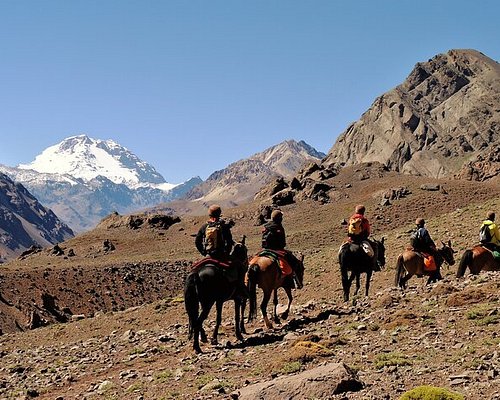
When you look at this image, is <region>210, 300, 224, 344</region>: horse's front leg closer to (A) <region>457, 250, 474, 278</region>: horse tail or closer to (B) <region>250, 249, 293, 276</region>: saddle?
(B) <region>250, 249, 293, 276</region>: saddle

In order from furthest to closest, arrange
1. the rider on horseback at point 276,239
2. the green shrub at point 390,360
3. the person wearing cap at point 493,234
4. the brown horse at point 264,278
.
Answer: the person wearing cap at point 493,234 → the rider on horseback at point 276,239 → the brown horse at point 264,278 → the green shrub at point 390,360

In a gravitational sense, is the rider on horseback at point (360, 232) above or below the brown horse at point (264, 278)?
above

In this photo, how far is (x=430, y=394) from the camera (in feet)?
30.3

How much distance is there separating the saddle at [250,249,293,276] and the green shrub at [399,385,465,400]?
8680 millimetres

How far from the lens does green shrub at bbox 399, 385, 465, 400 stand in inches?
361

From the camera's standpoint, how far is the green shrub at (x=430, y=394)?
917cm

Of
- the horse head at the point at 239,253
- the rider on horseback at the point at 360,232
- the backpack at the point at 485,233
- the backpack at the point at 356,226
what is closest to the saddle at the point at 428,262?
the backpack at the point at 485,233

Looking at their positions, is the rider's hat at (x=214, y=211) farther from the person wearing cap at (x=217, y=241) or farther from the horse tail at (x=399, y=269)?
the horse tail at (x=399, y=269)

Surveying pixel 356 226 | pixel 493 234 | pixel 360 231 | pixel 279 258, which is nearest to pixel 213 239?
pixel 279 258

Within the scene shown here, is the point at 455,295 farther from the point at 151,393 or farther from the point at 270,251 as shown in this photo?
the point at 151,393

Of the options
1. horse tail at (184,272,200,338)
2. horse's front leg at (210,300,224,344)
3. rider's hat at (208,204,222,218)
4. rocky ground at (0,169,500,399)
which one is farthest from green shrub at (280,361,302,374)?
rider's hat at (208,204,222,218)

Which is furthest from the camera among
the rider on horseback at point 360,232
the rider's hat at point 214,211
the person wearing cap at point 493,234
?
the person wearing cap at point 493,234

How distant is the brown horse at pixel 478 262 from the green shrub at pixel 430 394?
40.2 ft

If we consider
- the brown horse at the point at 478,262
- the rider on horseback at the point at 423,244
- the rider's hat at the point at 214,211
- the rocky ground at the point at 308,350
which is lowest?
the rocky ground at the point at 308,350
